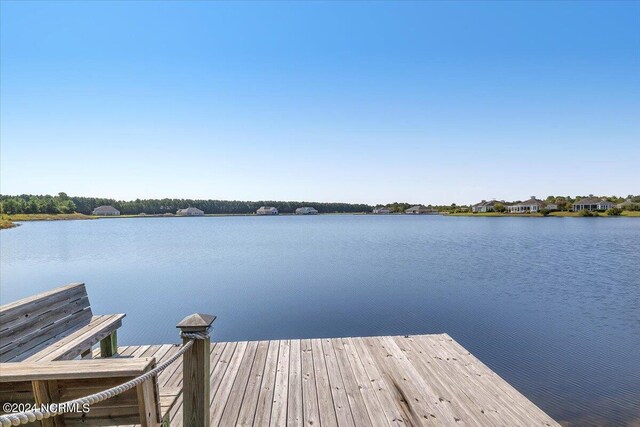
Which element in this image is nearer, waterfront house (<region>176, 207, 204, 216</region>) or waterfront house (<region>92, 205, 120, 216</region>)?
waterfront house (<region>92, 205, 120, 216</region>)

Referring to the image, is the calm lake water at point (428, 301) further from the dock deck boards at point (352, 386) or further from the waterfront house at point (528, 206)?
the waterfront house at point (528, 206)

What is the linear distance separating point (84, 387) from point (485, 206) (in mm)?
137564

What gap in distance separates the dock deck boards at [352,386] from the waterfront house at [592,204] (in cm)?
11874

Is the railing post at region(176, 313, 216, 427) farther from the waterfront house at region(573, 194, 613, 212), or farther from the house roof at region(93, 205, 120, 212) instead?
the house roof at region(93, 205, 120, 212)

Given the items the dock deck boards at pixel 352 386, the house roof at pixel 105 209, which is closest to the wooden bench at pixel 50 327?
the dock deck boards at pixel 352 386

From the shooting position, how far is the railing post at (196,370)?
2539 mm

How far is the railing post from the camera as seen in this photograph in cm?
254

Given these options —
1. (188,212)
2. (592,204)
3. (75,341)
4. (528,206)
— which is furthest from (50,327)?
(188,212)

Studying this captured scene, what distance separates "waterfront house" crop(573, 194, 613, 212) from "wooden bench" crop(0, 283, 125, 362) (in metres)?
122

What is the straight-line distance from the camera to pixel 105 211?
4892 inches

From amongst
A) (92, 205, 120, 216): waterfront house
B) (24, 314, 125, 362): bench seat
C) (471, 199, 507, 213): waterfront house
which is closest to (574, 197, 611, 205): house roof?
(471, 199, 507, 213): waterfront house

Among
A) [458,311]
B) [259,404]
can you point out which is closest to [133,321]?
[259,404]

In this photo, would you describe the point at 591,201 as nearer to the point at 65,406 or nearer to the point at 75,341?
the point at 75,341

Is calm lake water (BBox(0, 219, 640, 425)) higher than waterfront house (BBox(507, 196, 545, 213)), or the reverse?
waterfront house (BBox(507, 196, 545, 213))
